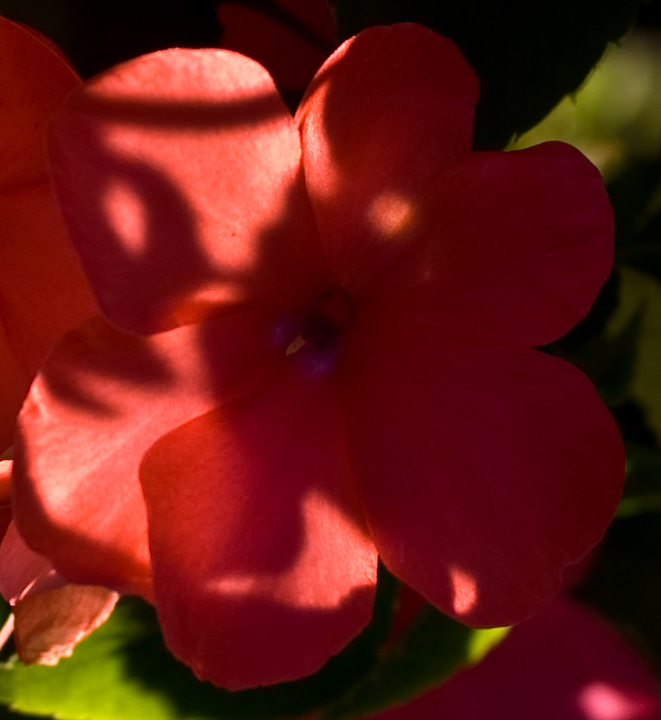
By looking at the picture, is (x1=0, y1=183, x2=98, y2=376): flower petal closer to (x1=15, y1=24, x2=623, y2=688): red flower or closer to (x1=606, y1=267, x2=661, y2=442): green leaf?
(x1=15, y1=24, x2=623, y2=688): red flower

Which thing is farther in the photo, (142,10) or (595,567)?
(595,567)

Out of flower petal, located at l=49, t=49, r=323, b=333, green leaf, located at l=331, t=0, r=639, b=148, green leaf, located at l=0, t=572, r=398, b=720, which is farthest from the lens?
green leaf, located at l=0, t=572, r=398, b=720

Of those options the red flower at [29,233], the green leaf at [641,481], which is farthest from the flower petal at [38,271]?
the green leaf at [641,481]


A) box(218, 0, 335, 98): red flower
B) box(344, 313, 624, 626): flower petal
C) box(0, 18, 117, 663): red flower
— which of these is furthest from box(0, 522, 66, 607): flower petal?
box(218, 0, 335, 98): red flower

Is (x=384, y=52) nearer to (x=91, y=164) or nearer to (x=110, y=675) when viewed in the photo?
(x=91, y=164)

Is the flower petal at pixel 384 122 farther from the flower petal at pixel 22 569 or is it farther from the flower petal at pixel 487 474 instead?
the flower petal at pixel 22 569

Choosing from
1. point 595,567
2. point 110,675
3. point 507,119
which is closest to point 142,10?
point 507,119
